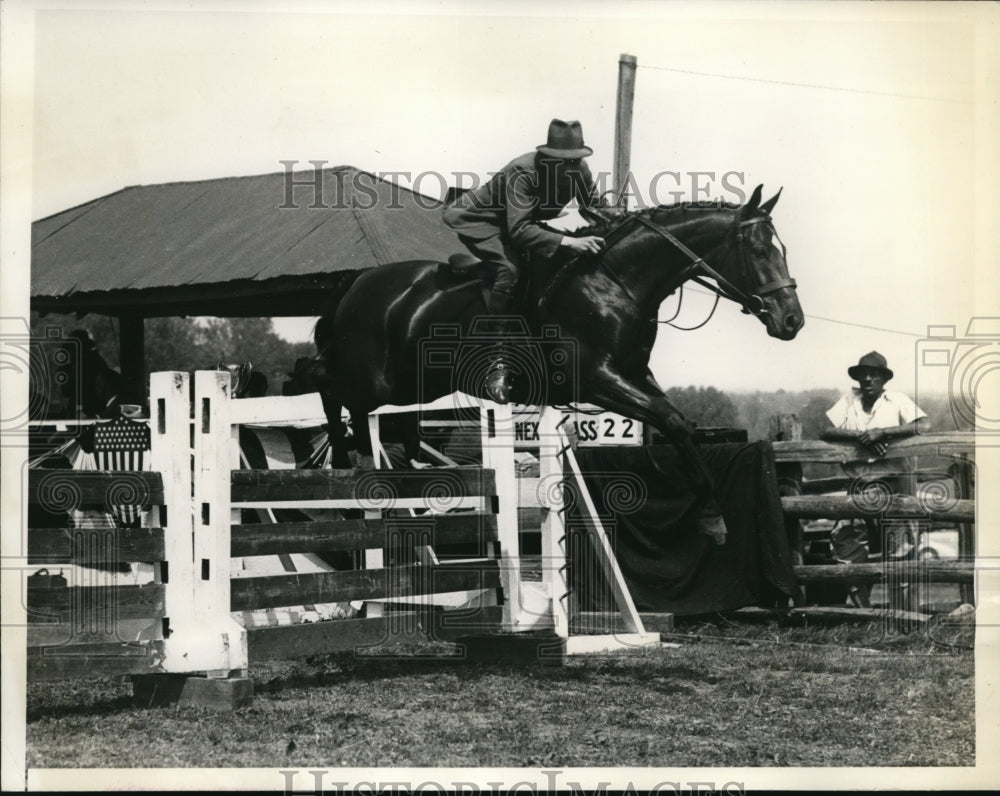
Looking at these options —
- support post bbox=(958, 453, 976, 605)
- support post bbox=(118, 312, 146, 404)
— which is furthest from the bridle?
support post bbox=(118, 312, 146, 404)

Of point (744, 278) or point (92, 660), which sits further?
point (744, 278)

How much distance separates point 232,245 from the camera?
40.9ft

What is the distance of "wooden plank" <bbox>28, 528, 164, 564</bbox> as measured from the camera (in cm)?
525

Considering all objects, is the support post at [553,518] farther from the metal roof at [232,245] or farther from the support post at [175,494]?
the metal roof at [232,245]

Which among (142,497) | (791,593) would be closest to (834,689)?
(791,593)

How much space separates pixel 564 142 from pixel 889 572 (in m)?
3.74

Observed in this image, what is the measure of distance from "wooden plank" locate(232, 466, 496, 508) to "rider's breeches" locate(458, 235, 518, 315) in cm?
136

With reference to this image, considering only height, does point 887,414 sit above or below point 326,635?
above

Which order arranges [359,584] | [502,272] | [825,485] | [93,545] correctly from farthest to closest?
[825,485], [502,272], [359,584], [93,545]

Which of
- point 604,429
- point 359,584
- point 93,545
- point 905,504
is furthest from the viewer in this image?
point 604,429

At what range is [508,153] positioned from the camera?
27.2 feet

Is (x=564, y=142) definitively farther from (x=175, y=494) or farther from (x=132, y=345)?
(x=132, y=345)

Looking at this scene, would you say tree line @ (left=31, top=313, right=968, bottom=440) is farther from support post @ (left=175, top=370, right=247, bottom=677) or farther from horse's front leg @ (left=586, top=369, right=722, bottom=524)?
support post @ (left=175, top=370, right=247, bottom=677)

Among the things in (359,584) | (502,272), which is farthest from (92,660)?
(502,272)
